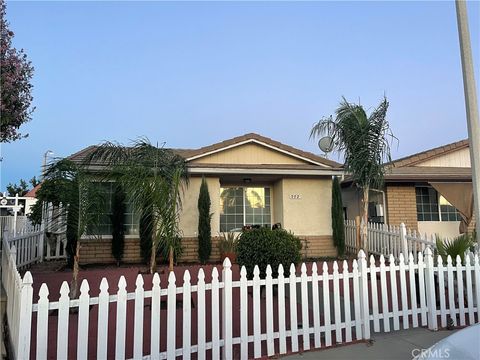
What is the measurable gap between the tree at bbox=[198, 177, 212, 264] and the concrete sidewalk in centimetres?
693

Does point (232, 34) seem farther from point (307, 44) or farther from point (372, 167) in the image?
point (372, 167)

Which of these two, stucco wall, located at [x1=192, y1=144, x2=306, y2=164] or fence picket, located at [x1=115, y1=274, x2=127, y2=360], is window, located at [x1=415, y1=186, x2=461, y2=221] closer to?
stucco wall, located at [x1=192, y1=144, x2=306, y2=164]

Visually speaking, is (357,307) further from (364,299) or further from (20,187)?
(20,187)

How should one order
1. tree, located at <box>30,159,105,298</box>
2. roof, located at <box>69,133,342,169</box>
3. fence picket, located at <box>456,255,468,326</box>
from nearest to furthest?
fence picket, located at <box>456,255,468,326</box>, tree, located at <box>30,159,105,298</box>, roof, located at <box>69,133,342,169</box>

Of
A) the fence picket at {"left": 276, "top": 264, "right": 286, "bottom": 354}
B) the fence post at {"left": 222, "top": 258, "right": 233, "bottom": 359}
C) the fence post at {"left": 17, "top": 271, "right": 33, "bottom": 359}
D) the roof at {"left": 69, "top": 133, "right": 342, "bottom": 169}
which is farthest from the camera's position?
the roof at {"left": 69, "top": 133, "right": 342, "bottom": 169}

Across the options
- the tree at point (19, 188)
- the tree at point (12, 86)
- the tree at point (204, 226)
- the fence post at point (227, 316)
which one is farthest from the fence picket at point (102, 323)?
the tree at point (19, 188)

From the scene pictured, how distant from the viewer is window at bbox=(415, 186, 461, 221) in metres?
14.1

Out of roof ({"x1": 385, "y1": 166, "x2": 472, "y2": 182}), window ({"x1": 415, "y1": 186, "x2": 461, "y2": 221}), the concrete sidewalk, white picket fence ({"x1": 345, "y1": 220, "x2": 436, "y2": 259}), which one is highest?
roof ({"x1": 385, "y1": 166, "x2": 472, "y2": 182})

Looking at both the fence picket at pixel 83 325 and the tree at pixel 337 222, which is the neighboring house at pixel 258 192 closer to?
the tree at pixel 337 222

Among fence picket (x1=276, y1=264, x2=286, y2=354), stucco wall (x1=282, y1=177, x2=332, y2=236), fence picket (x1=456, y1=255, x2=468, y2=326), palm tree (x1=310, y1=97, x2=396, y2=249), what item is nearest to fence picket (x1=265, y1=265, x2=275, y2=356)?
fence picket (x1=276, y1=264, x2=286, y2=354)

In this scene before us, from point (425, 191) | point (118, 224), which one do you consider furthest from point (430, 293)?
point (425, 191)

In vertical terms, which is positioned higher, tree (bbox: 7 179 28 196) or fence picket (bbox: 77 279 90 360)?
tree (bbox: 7 179 28 196)

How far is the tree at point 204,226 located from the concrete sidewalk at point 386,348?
6.93 metres

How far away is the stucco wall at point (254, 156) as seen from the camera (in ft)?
42.8
